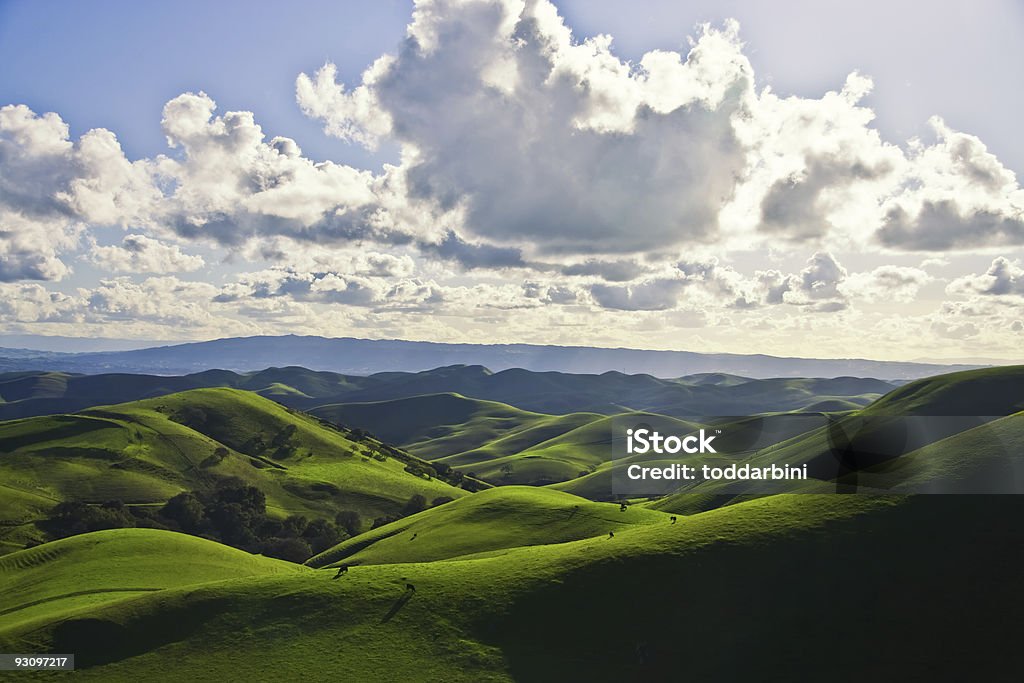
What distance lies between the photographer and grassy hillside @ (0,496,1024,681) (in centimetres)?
5825

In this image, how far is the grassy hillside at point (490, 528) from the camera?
118562mm

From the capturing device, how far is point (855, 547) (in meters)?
67.7

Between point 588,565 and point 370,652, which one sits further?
point 588,565

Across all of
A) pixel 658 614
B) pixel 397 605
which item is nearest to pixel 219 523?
pixel 397 605

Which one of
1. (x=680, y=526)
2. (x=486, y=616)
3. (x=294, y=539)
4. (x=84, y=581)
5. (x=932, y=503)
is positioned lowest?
(x=294, y=539)

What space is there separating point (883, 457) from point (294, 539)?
150 meters

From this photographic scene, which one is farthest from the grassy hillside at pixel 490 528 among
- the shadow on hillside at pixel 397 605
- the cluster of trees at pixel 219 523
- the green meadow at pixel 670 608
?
the shadow on hillside at pixel 397 605

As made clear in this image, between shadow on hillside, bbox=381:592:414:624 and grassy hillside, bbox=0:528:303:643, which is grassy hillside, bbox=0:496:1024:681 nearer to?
shadow on hillside, bbox=381:592:414:624

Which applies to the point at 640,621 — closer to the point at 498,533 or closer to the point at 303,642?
the point at 303,642

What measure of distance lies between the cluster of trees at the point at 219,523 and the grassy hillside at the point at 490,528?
31888 mm

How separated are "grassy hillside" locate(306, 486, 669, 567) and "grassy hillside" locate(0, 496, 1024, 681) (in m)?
39.7

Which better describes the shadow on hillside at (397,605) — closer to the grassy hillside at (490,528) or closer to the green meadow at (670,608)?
the green meadow at (670,608)

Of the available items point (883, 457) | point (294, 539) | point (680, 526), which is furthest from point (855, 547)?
point (294, 539)

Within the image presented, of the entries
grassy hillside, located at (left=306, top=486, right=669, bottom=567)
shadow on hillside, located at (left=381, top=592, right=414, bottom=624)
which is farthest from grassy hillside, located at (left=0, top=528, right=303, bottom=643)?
shadow on hillside, located at (left=381, top=592, right=414, bottom=624)
